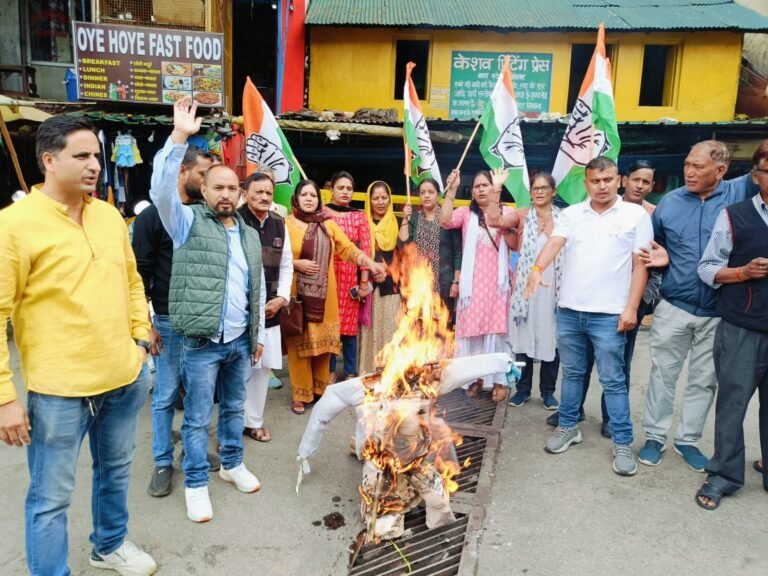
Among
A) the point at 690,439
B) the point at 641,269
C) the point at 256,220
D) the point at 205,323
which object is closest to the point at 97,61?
the point at 256,220

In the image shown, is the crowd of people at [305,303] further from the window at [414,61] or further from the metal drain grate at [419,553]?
the window at [414,61]

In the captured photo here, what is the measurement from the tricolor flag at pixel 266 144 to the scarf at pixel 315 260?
3.16 feet

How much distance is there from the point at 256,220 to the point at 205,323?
4.69ft

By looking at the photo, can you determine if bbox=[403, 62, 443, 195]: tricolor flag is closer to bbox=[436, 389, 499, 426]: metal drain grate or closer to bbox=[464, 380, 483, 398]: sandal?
bbox=[464, 380, 483, 398]: sandal

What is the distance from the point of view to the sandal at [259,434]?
446cm

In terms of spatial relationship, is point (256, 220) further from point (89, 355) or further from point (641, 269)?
point (641, 269)

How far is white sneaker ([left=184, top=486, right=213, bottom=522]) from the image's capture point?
10.8 ft

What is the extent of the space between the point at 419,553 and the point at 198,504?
4.51 feet

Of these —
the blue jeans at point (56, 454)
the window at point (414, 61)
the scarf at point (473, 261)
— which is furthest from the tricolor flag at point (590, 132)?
the window at point (414, 61)

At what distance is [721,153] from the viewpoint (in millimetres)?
3803

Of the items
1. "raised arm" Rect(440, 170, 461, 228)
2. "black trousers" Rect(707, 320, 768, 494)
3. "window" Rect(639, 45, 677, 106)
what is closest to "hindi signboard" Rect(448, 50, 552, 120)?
"window" Rect(639, 45, 677, 106)

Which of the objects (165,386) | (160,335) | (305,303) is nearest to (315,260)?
(305,303)

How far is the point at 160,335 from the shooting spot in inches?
142

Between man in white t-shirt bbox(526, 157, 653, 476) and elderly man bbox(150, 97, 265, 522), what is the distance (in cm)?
213
